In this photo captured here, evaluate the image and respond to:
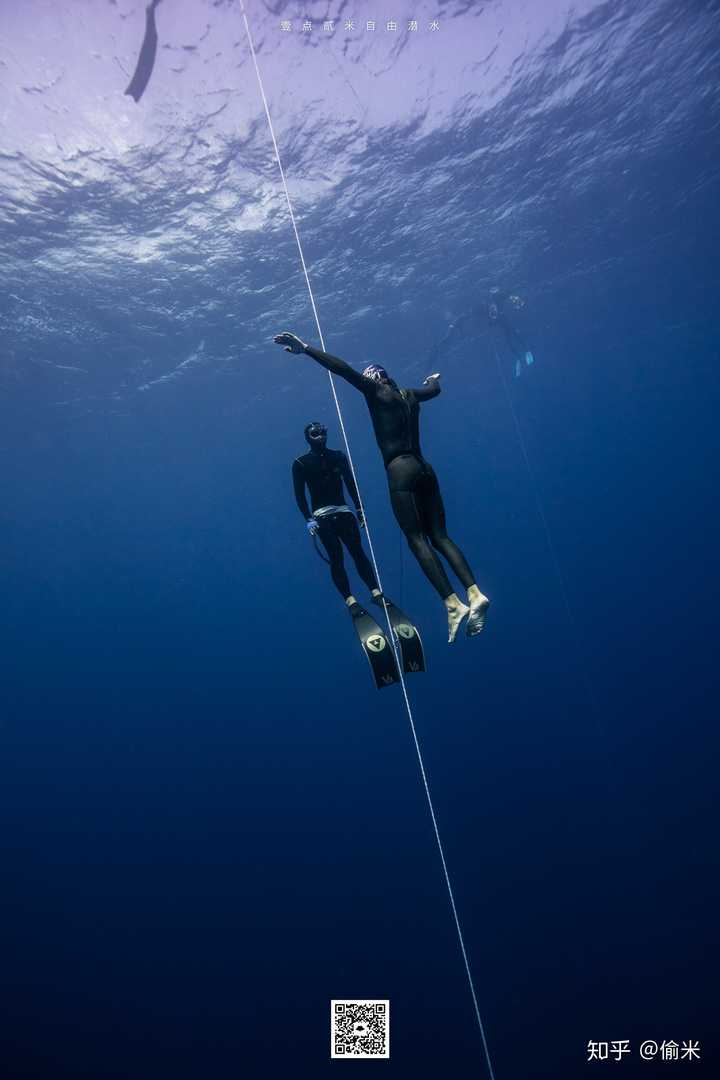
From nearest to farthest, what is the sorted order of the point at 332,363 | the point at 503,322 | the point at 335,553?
the point at 332,363, the point at 335,553, the point at 503,322

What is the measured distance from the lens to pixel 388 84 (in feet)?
37.7

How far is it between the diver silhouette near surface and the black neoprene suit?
2066cm

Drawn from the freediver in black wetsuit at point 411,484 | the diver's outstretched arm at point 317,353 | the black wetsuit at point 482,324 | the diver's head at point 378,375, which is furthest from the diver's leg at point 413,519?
the black wetsuit at point 482,324

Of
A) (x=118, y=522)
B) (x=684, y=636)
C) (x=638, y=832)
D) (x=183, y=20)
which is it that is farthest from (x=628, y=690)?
(x=118, y=522)

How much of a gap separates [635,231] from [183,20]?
858 inches

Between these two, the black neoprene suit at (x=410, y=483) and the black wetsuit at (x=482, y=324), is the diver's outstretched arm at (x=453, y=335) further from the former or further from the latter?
the black neoprene suit at (x=410, y=483)

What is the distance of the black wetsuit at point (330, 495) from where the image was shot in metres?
7.22

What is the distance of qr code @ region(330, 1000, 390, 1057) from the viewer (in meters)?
7.41

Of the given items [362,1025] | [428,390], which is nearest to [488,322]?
[428,390]

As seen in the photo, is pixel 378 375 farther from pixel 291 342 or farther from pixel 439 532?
pixel 439 532

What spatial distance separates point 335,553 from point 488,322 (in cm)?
2437

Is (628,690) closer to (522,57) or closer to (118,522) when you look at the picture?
(522,57)

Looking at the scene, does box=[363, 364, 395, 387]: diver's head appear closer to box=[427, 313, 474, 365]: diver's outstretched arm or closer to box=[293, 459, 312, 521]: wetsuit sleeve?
box=[293, 459, 312, 521]: wetsuit sleeve

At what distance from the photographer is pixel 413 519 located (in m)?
5.27
